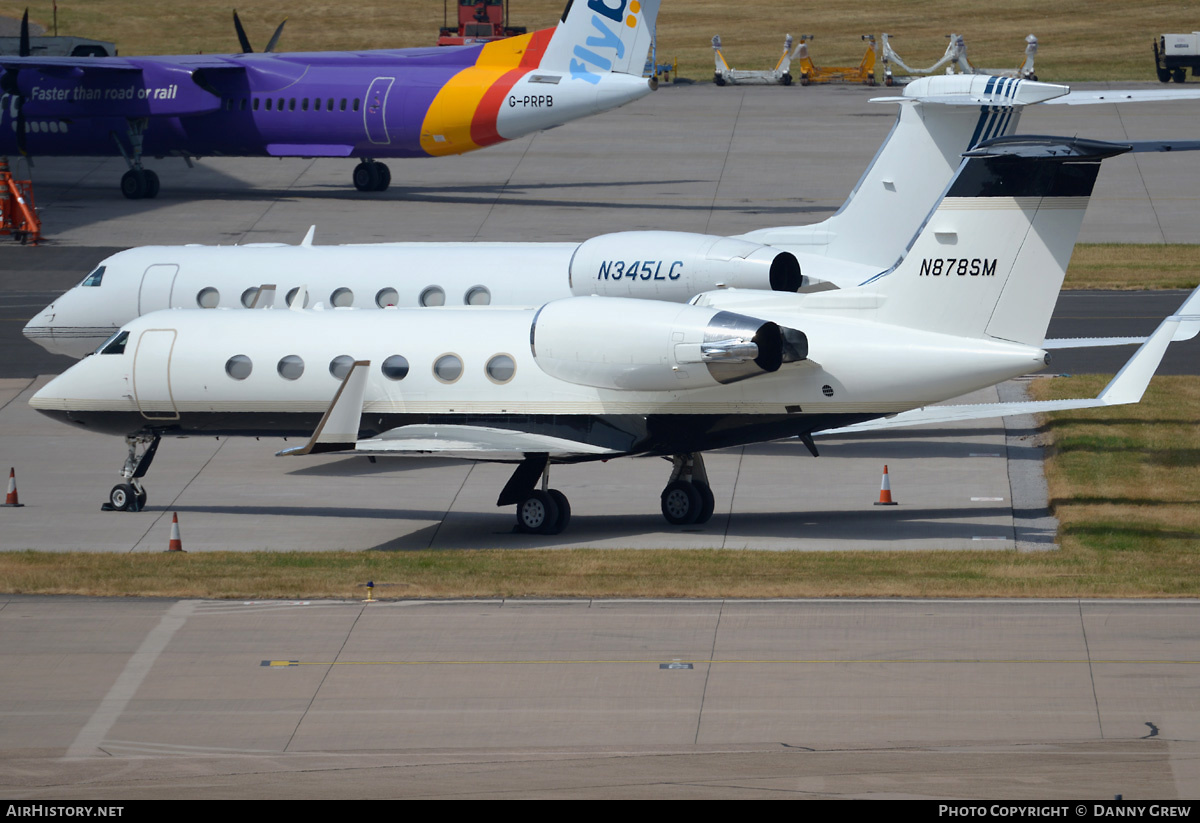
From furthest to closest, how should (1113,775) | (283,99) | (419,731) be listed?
(283,99) → (419,731) → (1113,775)

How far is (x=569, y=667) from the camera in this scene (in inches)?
632

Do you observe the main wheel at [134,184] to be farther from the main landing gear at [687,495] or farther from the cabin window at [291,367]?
the main landing gear at [687,495]

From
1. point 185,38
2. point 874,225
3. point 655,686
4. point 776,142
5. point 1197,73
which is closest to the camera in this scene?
point 655,686

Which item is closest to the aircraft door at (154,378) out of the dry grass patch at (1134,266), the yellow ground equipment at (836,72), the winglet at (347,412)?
the winglet at (347,412)

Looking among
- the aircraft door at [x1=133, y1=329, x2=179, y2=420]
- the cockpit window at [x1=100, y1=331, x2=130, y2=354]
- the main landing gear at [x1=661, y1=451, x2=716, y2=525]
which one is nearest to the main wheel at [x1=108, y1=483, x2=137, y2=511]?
the aircraft door at [x1=133, y1=329, x2=179, y2=420]

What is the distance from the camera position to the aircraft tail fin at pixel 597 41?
47.2m

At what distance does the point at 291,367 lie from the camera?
22.8 metres

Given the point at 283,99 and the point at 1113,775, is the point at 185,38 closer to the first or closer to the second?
the point at 283,99

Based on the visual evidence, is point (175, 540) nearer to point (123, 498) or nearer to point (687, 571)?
point (123, 498)

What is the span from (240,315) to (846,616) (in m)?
10.5

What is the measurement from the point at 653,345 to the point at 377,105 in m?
31.0

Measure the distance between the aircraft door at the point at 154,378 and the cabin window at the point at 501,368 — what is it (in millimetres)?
4701

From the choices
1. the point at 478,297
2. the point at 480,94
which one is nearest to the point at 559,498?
the point at 478,297

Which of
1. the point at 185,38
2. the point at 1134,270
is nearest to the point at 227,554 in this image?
the point at 1134,270
